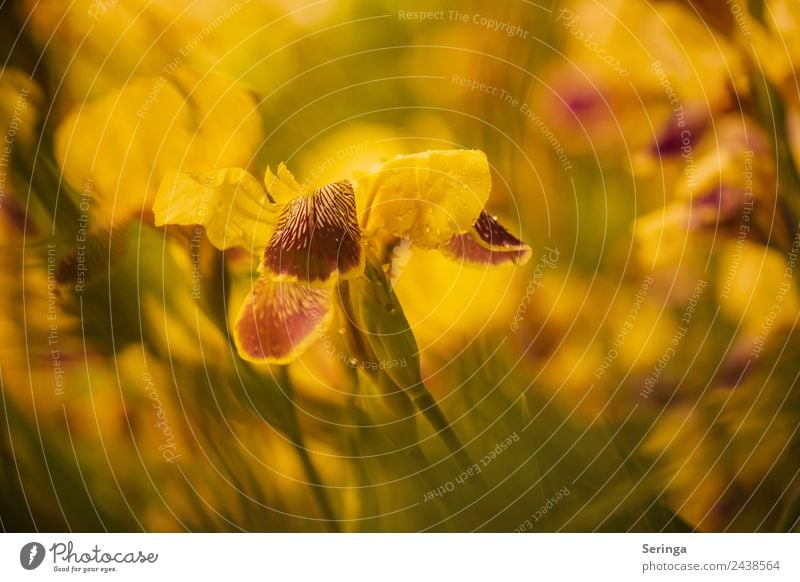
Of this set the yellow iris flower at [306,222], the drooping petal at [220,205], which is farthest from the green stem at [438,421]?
the drooping petal at [220,205]

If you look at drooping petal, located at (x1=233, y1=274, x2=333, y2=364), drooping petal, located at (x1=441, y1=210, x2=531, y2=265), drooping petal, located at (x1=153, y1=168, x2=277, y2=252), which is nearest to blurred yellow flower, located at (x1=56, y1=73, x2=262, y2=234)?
drooping petal, located at (x1=153, y1=168, x2=277, y2=252)

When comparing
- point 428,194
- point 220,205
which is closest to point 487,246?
point 428,194

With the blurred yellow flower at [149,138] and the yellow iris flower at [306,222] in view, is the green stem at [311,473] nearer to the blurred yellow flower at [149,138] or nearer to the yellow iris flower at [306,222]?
the yellow iris flower at [306,222]

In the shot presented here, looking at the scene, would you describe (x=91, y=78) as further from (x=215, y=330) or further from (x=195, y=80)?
(x=215, y=330)

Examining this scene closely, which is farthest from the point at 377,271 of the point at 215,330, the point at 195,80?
the point at 195,80

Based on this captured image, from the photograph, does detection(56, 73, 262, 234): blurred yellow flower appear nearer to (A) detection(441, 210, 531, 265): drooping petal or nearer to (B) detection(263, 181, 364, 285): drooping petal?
(B) detection(263, 181, 364, 285): drooping petal

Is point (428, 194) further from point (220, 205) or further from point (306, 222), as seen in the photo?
point (220, 205)
